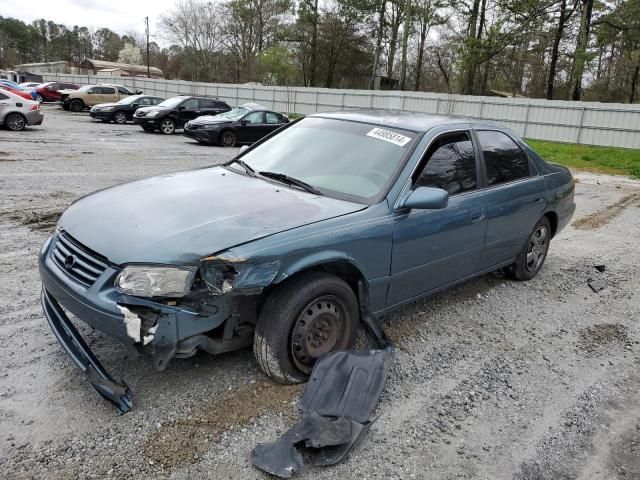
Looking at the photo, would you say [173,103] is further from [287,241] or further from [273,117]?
[287,241]

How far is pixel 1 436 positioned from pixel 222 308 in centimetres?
123

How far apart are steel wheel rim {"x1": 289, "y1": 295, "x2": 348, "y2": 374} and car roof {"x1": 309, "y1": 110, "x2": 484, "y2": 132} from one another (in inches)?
61.3

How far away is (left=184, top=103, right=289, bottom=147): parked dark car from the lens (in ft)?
54.9

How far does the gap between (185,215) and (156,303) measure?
24.5 inches

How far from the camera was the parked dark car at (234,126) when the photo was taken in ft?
54.9

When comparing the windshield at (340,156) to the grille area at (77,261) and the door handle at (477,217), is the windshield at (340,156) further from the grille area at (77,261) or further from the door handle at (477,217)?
the grille area at (77,261)

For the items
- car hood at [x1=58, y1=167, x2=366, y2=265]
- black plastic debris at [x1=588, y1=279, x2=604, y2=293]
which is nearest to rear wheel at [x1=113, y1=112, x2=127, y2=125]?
car hood at [x1=58, y1=167, x2=366, y2=265]

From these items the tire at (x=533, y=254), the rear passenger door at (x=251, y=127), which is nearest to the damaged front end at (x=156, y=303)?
the tire at (x=533, y=254)

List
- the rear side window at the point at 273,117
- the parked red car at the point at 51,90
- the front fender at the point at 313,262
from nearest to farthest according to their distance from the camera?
the front fender at the point at 313,262
the rear side window at the point at 273,117
the parked red car at the point at 51,90

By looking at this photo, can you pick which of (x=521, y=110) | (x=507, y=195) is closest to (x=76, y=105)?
(x=521, y=110)

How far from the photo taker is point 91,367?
2.74 m

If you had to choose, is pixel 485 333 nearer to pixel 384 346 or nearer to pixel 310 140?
pixel 384 346

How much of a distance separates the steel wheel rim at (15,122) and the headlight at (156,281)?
1699cm

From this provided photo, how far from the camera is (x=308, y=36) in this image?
4400 cm
